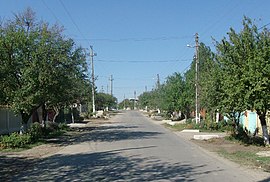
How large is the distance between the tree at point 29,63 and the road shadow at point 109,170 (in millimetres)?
6800

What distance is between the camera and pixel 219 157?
16656mm

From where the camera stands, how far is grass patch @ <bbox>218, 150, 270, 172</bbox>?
45.0ft

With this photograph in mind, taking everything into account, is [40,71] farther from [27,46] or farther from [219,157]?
[219,157]

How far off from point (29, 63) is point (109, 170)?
11715mm

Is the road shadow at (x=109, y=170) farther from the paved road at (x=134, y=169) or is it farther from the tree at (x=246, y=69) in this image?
the tree at (x=246, y=69)

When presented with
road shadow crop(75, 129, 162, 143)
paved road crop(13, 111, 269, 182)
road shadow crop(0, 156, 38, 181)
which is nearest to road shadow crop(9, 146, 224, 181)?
paved road crop(13, 111, 269, 182)

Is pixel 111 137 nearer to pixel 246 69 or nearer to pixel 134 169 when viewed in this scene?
pixel 246 69

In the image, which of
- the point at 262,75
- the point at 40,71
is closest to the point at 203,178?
the point at 262,75

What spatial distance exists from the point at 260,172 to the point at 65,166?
6.22 m

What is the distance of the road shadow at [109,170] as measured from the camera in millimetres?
10914

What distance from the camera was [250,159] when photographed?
1546 cm

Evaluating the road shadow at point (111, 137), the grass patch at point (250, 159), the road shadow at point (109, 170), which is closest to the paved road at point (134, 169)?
the road shadow at point (109, 170)

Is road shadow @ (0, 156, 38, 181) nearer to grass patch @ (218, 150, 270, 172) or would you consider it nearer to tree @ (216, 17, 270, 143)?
grass patch @ (218, 150, 270, 172)

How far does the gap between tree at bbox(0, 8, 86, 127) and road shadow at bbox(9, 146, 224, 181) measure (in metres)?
6.80
